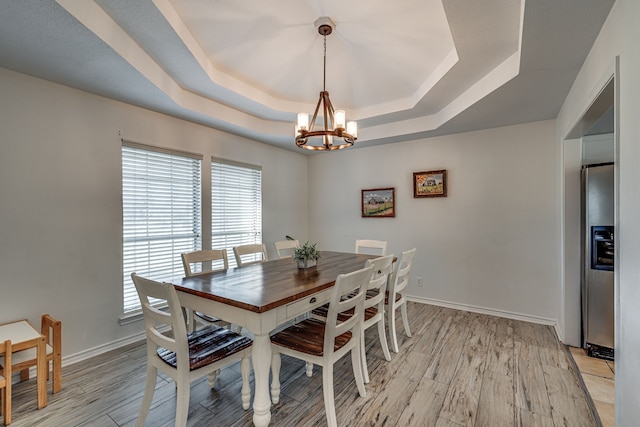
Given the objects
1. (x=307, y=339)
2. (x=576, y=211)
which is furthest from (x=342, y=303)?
(x=576, y=211)

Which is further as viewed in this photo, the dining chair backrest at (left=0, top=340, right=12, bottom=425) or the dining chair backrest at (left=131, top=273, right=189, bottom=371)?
the dining chair backrest at (left=0, top=340, right=12, bottom=425)

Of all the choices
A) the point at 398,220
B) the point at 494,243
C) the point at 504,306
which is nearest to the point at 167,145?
the point at 398,220

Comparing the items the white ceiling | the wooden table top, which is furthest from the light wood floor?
the white ceiling

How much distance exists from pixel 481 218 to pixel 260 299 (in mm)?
3279

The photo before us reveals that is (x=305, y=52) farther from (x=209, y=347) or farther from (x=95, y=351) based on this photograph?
(x=95, y=351)

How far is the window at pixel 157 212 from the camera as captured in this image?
294cm

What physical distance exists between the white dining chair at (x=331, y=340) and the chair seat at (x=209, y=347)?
10.1 inches

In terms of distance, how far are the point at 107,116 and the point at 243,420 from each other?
288cm

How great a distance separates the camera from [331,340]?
1.74 meters

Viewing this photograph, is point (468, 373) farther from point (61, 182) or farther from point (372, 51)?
point (61, 182)

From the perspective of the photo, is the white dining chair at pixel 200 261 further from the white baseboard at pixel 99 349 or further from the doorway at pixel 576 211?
the doorway at pixel 576 211

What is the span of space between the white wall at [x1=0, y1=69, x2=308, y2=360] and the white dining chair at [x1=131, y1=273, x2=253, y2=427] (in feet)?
4.64

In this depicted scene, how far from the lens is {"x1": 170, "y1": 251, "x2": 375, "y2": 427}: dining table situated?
1615 mm

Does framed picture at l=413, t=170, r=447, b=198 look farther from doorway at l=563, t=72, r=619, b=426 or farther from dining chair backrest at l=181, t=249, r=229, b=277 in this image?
dining chair backrest at l=181, t=249, r=229, b=277
